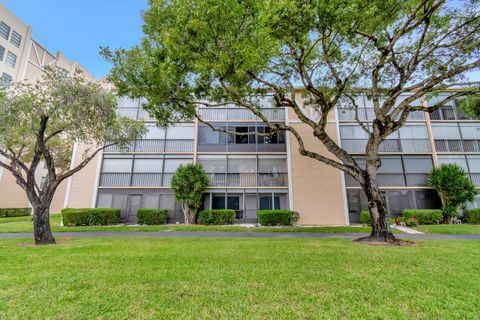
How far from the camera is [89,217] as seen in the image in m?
15.6

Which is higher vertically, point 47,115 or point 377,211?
point 47,115

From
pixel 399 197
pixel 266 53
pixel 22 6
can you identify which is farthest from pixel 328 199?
pixel 22 6

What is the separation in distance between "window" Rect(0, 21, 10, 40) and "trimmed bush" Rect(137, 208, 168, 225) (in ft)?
80.7

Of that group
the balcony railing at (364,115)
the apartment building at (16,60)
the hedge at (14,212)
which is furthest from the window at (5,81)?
the balcony railing at (364,115)

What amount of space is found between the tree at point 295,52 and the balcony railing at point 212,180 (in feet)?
27.5

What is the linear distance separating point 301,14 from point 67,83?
8.66m

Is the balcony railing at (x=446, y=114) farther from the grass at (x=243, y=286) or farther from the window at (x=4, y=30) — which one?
the window at (x=4, y=30)

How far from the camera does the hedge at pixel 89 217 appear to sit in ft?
50.2

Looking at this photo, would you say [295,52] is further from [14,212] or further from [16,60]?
[16,60]

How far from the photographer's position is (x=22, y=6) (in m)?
23.9

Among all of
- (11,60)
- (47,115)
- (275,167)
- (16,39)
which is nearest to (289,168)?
(275,167)

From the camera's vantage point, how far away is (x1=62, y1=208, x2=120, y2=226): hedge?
50.2 ft

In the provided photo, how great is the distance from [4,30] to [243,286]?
114 feet

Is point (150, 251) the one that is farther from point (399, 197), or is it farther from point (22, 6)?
point (22, 6)
